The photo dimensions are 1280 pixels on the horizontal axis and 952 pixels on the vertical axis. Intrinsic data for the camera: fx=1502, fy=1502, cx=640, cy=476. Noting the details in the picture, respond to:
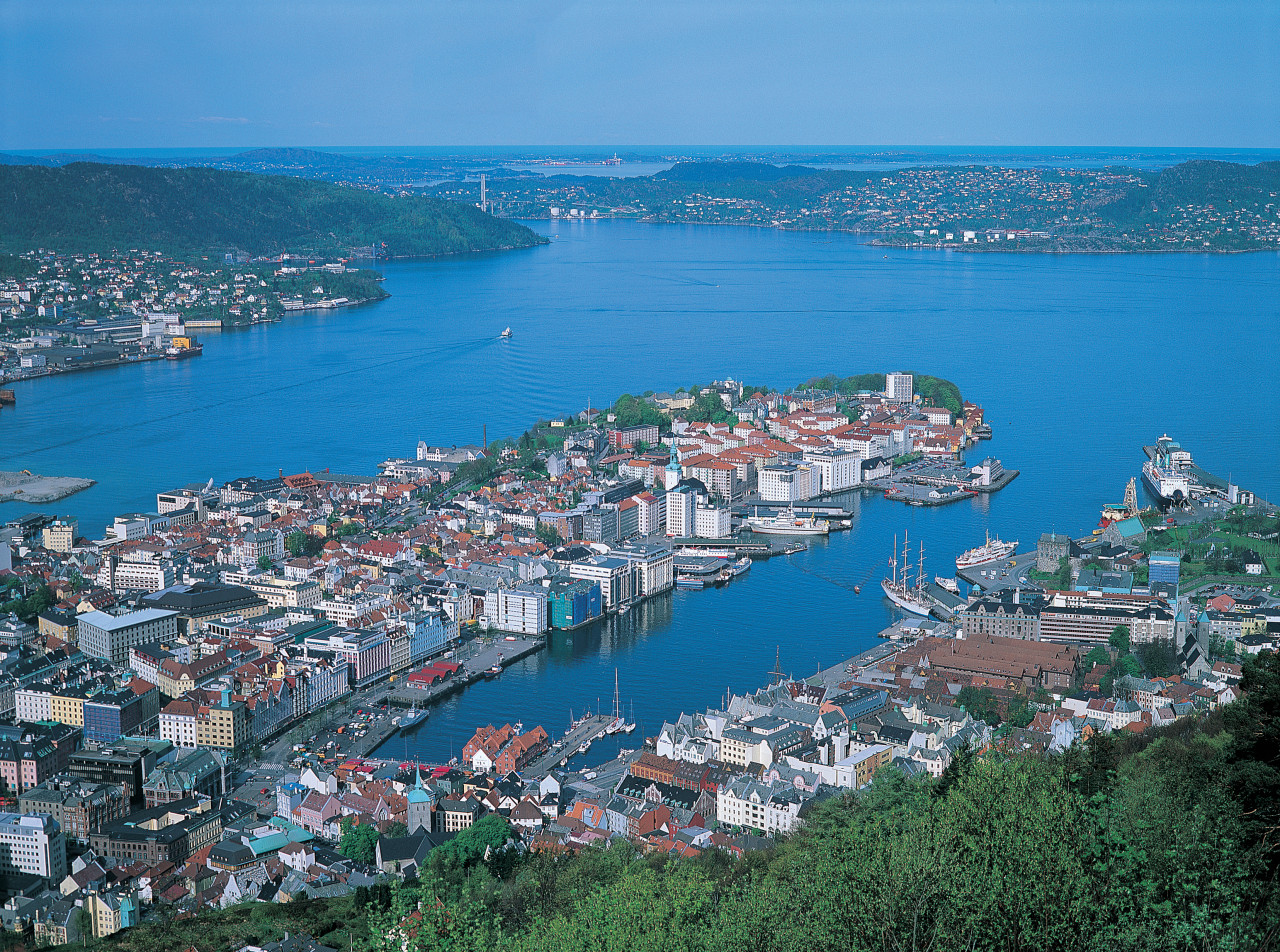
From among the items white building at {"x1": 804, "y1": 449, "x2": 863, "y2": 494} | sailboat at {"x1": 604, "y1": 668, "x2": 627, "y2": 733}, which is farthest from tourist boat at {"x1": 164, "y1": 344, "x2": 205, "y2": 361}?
sailboat at {"x1": 604, "y1": 668, "x2": 627, "y2": 733}

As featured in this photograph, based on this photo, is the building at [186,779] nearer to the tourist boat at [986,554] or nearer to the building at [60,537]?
the building at [60,537]

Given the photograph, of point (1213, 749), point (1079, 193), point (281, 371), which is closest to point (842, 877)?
point (1213, 749)

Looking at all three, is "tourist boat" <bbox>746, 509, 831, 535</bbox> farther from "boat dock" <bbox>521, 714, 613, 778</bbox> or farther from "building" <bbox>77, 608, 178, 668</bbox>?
"building" <bbox>77, 608, 178, 668</bbox>

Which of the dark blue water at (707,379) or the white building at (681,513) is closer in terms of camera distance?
the dark blue water at (707,379)

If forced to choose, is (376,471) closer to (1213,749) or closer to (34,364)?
(34,364)

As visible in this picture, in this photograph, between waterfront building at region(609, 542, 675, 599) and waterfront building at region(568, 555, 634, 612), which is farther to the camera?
waterfront building at region(609, 542, 675, 599)

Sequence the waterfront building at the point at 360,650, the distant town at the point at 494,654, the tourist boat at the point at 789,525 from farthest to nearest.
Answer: the tourist boat at the point at 789,525 → the waterfront building at the point at 360,650 → the distant town at the point at 494,654

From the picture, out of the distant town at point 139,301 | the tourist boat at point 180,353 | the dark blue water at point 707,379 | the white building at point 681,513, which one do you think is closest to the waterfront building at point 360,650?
the dark blue water at point 707,379
